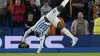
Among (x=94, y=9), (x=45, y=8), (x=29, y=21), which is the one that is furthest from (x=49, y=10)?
(x=94, y=9)

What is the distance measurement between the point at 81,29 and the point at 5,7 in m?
3.47

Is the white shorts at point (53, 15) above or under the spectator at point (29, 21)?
above

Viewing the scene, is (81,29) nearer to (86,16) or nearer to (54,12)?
(86,16)

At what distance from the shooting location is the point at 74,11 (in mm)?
16891

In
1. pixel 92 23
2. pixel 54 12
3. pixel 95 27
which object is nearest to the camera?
pixel 54 12

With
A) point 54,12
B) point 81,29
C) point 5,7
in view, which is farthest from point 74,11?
point 54,12

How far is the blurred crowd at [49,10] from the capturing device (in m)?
15.4

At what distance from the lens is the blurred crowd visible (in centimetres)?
1539

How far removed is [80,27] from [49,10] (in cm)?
164

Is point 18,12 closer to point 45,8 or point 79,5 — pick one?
point 45,8

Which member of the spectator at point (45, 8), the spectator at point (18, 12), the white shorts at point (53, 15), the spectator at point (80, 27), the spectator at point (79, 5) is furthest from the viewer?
the spectator at point (79, 5)

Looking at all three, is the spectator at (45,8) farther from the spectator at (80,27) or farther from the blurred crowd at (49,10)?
the spectator at (80,27)

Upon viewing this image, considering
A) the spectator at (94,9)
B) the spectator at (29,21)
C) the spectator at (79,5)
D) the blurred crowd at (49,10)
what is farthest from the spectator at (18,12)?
the spectator at (94,9)

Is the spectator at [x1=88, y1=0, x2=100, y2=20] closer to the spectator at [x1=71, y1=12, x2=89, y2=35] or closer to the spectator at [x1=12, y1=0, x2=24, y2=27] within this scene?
the spectator at [x1=71, y1=12, x2=89, y2=35]
